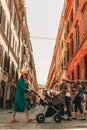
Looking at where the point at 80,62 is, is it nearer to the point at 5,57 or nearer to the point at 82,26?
the point at 82,26

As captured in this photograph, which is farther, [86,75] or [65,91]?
[86,75]

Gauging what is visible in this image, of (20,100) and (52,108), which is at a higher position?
(20,100)

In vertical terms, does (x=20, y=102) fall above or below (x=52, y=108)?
above

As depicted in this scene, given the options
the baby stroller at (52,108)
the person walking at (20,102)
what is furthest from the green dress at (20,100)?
the baby stroller at (52,108)

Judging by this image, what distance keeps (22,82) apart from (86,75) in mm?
10039

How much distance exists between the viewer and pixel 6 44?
2255 centimetres

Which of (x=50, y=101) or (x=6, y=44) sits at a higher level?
(x=6, y=44)

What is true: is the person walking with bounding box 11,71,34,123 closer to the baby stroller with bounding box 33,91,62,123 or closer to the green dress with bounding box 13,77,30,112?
the green dress with bounding box 13,77,30,112

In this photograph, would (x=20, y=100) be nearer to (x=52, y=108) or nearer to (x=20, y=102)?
(x=20, y=102)

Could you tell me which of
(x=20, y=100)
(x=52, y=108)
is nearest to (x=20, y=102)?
(x=20, y=100)

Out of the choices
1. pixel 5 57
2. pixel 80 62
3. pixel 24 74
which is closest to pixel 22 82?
pixel 24 74

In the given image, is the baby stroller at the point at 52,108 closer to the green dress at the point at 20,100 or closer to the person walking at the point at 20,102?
the person walking at the point at 20,102

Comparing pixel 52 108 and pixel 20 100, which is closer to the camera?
pixel 52 108

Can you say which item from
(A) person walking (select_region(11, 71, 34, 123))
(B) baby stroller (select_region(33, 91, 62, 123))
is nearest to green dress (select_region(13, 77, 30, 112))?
(A) person walking (select_region(11, 71, 34, 123))
